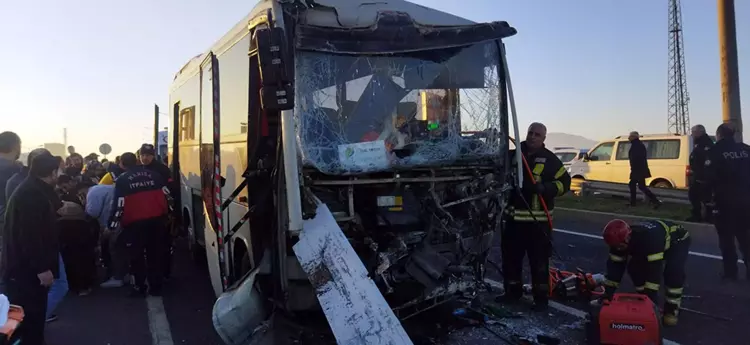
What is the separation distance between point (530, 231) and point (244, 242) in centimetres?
295

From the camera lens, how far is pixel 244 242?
549 cm

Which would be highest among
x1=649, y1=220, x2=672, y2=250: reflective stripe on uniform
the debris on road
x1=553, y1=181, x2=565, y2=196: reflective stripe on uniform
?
x1=553, y1=181, x2=565, y2=196: reflective stripe on uniform

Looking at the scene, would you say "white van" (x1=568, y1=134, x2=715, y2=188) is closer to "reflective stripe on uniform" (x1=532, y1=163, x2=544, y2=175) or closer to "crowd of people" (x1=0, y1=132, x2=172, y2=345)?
"reflective stripe on uniform" (x1=532, y1=163, x2=544, y2=175)

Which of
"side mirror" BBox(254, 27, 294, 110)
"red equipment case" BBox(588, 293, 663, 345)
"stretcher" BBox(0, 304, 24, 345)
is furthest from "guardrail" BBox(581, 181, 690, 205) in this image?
"stretcher" BBox(0, 304, 24, 345)

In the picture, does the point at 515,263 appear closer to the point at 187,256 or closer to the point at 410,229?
the point at 410,229

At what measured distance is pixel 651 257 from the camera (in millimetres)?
5539

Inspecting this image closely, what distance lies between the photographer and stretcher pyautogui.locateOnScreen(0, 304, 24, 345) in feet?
11.5

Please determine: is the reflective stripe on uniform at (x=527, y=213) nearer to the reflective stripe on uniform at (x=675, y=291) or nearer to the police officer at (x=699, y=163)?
the reflective stripe on uniform at (x=675, y=291)

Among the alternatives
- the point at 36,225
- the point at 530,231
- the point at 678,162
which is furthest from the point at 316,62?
the point at 678,162

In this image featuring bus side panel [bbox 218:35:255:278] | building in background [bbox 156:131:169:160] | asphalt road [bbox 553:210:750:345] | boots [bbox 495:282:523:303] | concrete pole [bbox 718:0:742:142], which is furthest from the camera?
building in background [bbox 156:131:169:160]

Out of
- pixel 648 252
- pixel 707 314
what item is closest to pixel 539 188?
pixel 648 252

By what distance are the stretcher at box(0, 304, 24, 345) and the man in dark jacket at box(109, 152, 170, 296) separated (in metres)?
3.45

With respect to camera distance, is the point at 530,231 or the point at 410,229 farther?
the point at 530,231

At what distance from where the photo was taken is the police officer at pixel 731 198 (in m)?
7.38
